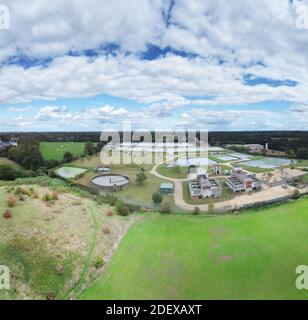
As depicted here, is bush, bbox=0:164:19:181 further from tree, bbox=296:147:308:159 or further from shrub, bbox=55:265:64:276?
tree, bbox=296:147:308:159

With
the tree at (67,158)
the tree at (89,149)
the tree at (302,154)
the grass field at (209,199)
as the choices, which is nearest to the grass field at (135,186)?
the tree at (67,158)

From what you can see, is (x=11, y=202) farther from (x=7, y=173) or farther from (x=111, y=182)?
(x=7, y=173)

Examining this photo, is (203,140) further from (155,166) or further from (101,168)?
(101,168)

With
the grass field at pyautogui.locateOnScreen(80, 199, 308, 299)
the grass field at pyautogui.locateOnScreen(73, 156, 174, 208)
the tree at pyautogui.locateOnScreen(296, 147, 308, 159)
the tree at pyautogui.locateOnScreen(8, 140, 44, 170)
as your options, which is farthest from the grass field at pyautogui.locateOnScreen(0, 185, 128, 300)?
the tree at pyautogui.locateOnScreen(296, 147, 308, 159)

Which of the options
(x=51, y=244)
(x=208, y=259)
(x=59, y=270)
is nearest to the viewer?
(x=59, y=270)

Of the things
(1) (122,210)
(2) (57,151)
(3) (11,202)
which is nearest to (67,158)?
(2) (57,151)

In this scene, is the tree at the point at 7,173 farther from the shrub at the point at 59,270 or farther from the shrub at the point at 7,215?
the shrub at the point at 59,270
